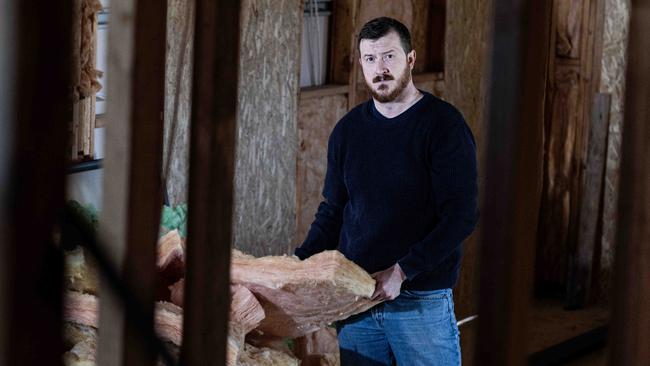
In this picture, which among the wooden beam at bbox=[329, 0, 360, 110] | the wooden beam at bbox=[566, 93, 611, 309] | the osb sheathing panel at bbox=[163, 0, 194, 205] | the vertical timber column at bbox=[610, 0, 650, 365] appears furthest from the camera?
the wooden beam at bbox=[566, 93, 611, 309]

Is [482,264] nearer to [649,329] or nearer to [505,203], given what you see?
[505,203]

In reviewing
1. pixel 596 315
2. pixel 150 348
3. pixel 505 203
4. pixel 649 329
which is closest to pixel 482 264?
pixel 505 203

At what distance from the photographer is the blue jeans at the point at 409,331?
3.83 metres

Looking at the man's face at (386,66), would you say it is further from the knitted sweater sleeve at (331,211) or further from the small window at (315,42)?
the small window at (315,42)

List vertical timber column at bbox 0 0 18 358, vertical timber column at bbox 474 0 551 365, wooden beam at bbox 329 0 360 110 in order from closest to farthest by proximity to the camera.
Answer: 1. vertical timber column at bbox 0 0 18 358
2. vertical timber column at bbox 474 0 551 365
3. wooden beam at bbox 329 0 360 110

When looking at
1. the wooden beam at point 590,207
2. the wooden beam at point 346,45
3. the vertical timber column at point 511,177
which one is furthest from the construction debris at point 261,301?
the wooden beam at point 590,207

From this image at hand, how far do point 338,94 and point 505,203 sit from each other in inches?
199

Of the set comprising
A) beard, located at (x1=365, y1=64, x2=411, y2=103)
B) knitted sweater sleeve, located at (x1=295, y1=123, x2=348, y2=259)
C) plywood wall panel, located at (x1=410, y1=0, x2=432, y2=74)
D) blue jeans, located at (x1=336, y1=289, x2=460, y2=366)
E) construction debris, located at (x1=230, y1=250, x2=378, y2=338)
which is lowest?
blue jeans, located at (x1=336, y1=289, x2=460, y2=366)

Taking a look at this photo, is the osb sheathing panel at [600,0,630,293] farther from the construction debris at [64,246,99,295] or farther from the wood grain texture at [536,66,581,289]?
the construction debris at [64,246,99,295]

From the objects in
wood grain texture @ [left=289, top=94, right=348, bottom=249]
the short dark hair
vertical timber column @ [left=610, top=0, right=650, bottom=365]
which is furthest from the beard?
vertical timber column @ [left=610, top=0, right=650, bottom=365]

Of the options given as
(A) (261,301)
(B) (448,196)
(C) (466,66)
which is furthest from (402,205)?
(C) (466,66)

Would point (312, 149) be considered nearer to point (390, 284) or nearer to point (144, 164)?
point (390, 284)

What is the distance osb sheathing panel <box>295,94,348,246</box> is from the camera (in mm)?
6008

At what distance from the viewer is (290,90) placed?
18.0 ft
